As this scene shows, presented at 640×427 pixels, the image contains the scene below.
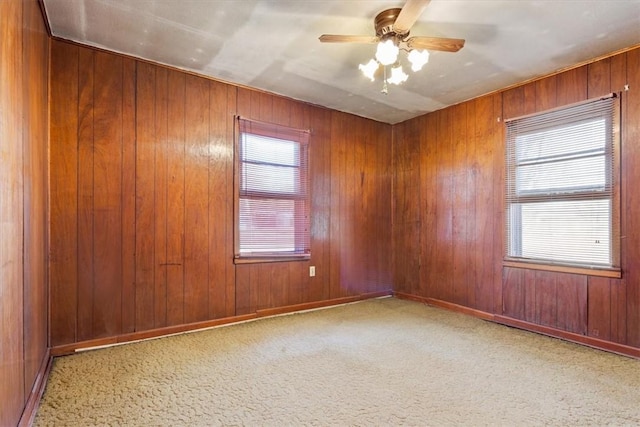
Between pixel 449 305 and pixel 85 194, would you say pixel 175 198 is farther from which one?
pixel 449 305

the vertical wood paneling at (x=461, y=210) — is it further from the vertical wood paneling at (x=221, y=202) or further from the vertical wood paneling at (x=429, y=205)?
the vertical wood paneling at (x=221, y=202)

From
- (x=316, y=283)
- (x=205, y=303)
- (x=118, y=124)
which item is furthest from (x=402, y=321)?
(x=118, y=124)

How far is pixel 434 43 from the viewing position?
7.04ft

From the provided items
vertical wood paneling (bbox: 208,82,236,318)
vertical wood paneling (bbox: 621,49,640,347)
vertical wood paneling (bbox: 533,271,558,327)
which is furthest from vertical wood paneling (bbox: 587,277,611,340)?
vertical wood paneling (bbox: 208,82,236,318)

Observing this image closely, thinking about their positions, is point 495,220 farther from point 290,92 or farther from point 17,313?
point 17,313

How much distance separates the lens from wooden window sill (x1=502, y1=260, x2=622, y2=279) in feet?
8.75

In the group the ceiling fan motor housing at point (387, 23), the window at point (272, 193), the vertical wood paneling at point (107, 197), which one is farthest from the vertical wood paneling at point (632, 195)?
the vertical wood paneling at point (107, 197)

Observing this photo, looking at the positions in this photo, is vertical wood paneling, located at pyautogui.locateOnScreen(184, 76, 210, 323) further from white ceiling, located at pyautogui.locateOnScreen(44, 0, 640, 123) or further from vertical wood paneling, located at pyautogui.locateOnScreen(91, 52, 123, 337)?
vertical wood paneling, located at pyautogui.locateOnScreen(91, 52, 123, 337)

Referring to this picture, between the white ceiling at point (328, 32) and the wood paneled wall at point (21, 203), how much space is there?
0.56 m

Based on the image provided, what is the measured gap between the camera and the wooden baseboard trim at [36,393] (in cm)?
162

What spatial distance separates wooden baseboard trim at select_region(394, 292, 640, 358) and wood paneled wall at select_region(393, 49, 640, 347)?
1.6 inches

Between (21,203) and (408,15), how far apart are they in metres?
2.27

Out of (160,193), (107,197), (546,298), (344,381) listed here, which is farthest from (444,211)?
→ (107,197)

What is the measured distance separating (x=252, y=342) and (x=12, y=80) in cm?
228
